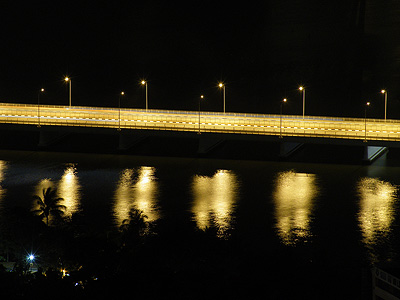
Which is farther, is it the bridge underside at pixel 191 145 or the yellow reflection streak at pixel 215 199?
the bridge underside at pixel 191 145

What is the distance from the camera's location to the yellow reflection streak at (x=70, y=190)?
67.9 metres

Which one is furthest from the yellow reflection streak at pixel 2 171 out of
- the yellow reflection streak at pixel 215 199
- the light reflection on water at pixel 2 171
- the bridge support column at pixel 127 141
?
the yellow reflection streak at pixel 215 199

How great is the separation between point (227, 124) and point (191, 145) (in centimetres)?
858

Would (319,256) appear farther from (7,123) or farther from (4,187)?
(7,123)

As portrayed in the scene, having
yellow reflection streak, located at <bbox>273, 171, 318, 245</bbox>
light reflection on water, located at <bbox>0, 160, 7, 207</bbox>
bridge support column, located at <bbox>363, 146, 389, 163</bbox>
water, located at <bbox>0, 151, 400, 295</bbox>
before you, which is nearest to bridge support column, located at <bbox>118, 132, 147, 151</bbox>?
water, located at <bbox>0, 151, 400, 295</bbox>

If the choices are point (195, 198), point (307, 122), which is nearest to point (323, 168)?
point (307, 122)

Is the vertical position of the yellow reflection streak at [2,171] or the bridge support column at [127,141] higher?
the bridge support column at [127,141]

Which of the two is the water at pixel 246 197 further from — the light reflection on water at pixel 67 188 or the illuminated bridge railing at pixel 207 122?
the illuminated bridge railing at pixel 207 122

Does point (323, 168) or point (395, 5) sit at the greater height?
point (395, 5)

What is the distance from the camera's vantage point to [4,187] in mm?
76000

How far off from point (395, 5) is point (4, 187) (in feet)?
220

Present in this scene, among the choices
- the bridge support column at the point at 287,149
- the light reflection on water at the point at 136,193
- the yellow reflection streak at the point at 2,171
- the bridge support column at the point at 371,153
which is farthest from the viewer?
the bridge support column at the point at 287,149

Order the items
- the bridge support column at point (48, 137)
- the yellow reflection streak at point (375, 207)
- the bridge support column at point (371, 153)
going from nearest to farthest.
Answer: the yellow reflection streak at point (375, 207) < the bridge support column at point (371, 153) < the bridge support column at point (48, 137)

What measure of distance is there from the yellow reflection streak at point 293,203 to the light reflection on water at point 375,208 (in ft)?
12.6
